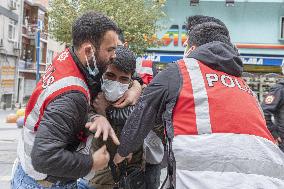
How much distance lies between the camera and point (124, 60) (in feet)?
8.74

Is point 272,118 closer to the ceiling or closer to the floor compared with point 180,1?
closer to the floor

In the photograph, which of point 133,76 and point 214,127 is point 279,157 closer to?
point 214,127

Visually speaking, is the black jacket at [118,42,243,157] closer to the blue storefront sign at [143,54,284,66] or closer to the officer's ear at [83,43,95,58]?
the officer's ear at [83,43,95,58]

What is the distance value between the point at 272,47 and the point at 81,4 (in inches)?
372

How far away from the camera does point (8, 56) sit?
30141 millimetres

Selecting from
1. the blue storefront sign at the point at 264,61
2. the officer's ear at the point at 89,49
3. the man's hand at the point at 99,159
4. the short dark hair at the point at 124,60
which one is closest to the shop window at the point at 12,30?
the blue storefront sign at the point at 264,61

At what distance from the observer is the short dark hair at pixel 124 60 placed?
264 cm

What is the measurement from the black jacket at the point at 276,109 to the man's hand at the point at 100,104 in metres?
3.24

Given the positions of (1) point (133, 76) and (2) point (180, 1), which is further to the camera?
(2) point (180, 1)

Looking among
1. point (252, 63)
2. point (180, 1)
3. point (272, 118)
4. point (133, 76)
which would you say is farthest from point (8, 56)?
point (133, 76)

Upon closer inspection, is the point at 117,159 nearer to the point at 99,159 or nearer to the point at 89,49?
the point at 99,159

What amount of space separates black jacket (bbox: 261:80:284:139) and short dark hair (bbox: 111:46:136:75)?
9.95 ft

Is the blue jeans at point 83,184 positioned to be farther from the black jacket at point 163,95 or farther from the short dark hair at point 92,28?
the short dark hair at point 92,28

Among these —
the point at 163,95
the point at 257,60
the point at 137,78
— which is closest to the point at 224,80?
the point at 163,95
